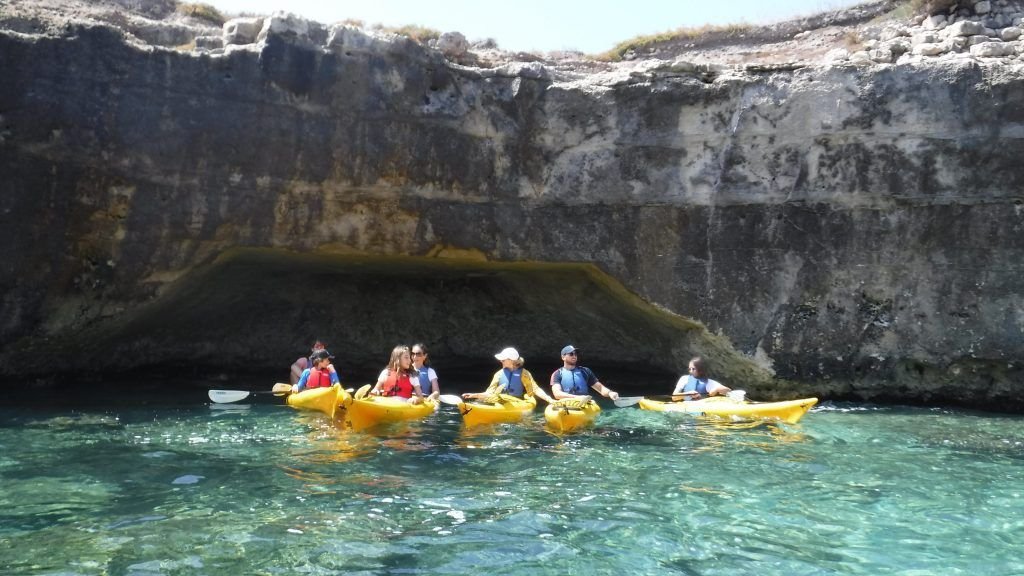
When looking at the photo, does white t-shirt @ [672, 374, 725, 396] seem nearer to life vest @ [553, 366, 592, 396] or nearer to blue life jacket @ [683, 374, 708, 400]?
blue life jacket @ [683, 374, 708, 400]

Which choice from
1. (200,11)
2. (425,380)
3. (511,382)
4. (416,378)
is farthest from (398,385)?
(200,11)

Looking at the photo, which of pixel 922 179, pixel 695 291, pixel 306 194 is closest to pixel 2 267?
pixel 306 194

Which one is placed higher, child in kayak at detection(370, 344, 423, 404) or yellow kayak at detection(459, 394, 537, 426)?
child in kayak at detection(370, 344, 423, 404)

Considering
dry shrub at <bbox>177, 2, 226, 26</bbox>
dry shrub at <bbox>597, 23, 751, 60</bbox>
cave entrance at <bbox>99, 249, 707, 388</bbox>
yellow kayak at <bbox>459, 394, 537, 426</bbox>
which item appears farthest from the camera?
dry shrub at <bbox>597, 23, 751, 60</bbox>

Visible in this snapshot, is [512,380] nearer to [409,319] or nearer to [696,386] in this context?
[696,386]

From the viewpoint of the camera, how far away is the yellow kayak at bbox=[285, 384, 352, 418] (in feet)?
32.5

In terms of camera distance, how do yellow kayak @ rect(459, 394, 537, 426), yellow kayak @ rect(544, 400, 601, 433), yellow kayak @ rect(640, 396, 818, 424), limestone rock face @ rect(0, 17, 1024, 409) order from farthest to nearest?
1. limestone rock face @ rect(0, 17, 1024, 409)
2. yellow kayak @ rect(459, 394, 537, 426)
3. yellow kayak @ rect(640, 396, 818, 424)
4. yellow kayak @ rect(544, 400, 601, 433)

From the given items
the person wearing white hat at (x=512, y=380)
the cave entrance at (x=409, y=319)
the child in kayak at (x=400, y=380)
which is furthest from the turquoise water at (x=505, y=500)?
the cave entrance at (x=409, y=319)

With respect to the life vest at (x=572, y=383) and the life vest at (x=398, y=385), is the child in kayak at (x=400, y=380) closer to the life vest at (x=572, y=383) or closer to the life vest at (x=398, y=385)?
the life vest at (x=398, y=385)

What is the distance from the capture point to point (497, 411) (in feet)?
31.9

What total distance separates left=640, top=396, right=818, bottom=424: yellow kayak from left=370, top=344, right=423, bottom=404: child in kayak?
3125mm

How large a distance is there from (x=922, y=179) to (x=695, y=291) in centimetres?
350

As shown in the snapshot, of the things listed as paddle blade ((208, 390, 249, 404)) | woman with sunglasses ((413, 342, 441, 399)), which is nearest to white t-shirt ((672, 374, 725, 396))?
woman with sunglasses ((413, 342, 441, 399))

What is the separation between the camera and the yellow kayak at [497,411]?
9562 mm
